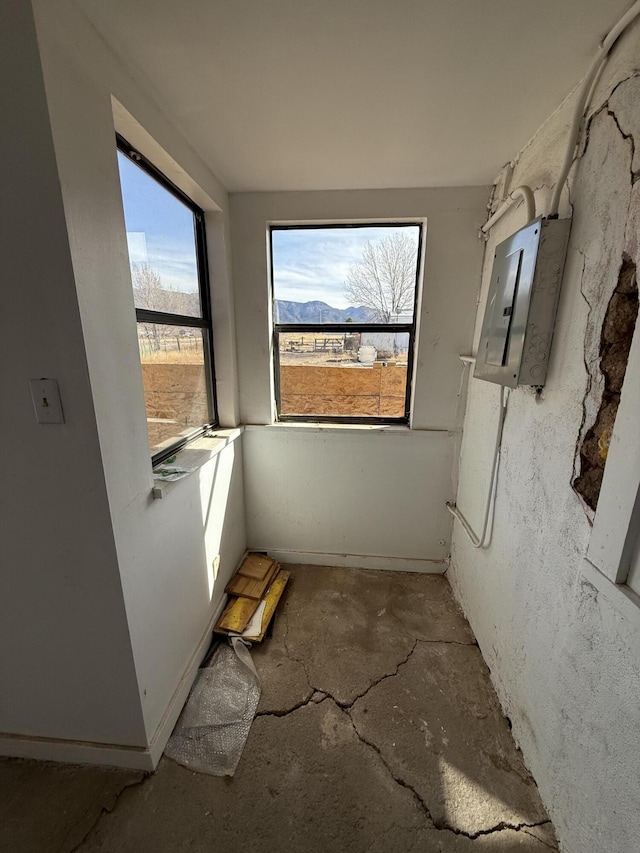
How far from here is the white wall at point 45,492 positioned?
29.4 inches

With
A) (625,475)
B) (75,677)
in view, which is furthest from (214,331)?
(625,475)

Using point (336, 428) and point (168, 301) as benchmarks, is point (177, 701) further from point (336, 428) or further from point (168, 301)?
point (168, 301)

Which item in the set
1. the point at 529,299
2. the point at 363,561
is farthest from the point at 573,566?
the point at 363,561

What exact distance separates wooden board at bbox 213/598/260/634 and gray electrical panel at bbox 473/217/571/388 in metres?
1.69

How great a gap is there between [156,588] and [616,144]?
197 cm

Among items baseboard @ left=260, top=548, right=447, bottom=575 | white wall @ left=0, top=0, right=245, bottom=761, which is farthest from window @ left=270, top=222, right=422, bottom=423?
baseboard @ left=260, top=548, right=447, bottom=575

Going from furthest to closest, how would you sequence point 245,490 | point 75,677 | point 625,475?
point 245,490 → point 75,677 → point 625,475

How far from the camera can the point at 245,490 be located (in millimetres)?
2207

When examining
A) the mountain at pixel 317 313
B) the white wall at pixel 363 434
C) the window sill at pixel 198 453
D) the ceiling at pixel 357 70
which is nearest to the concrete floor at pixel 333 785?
the white wall at pixel 363 434

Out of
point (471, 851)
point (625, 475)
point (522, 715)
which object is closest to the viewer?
point (625, 475)

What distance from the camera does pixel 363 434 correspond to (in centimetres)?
201

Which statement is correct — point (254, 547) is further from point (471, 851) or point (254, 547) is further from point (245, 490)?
point (471, 851)

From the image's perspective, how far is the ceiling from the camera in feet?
2.69

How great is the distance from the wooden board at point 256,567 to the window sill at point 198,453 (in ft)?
2.66
